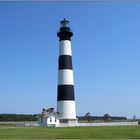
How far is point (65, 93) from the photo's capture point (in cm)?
4922

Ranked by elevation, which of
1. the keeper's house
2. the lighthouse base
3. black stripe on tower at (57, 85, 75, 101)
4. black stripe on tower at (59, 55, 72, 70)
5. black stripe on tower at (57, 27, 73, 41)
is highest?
black stripe on tower at (57, 27, 73, 41)

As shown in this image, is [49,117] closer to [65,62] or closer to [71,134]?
[65,62]

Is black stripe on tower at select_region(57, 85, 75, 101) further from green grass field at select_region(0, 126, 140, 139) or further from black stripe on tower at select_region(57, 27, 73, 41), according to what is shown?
green grass field at select_region(0, 126, 140, 139)

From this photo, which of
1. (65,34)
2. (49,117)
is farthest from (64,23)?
(49,117)

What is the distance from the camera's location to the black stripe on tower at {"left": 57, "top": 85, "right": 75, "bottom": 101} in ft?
162

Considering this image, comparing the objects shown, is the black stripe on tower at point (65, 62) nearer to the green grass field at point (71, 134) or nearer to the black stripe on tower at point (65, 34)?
the black stripe on tower at point (65, 34)

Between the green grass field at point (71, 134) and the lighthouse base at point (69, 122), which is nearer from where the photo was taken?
the green grass field at point (71, 134)

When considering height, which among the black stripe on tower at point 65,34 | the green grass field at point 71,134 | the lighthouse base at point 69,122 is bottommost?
the green grass field at point 71,134

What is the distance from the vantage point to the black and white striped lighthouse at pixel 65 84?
49469 millimetres

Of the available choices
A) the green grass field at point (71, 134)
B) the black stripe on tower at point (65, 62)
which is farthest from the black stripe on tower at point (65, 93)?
the green grass field at point (71, 134)

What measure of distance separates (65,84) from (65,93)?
1.32m

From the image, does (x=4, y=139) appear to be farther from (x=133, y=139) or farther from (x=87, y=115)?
(x=87, y=115)

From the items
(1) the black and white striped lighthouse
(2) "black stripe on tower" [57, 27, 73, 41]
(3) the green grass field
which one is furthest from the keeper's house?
(3) the green grass field

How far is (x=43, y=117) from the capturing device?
5547 cm
